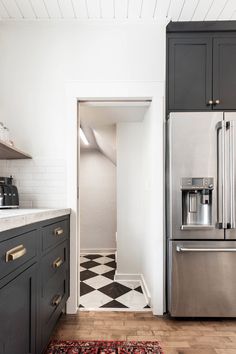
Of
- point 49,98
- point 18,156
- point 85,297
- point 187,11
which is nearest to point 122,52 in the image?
point 187,11

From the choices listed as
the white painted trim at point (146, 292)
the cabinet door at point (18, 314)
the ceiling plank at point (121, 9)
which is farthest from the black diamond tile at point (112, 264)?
the ceiling plank at point (121, 9)

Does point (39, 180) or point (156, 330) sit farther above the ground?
point (39, 180)

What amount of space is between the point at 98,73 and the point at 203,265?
1.86 m

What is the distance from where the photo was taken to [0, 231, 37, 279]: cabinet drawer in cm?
91

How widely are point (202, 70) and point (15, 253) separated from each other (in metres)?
2.04

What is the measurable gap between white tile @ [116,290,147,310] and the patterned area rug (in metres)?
0.54

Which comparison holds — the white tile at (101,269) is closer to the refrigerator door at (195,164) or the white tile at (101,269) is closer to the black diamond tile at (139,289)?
the black diamond tile at (139,289)

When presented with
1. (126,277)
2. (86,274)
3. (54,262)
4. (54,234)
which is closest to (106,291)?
(126,277)

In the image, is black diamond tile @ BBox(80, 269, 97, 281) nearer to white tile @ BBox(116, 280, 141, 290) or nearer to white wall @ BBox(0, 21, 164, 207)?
white tile @ BBox(116, 280, 141, 290)

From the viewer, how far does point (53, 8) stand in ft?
6.47

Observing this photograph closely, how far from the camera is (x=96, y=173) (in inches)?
175

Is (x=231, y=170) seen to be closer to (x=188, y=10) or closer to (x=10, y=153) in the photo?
(x=188, y=10)

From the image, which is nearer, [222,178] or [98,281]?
[222,178]

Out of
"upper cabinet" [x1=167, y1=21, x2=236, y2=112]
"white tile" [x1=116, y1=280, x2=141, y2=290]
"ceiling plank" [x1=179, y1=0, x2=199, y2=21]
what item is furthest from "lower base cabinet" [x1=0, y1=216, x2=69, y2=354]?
"ceiling plank" [x1=179, y1=0, x2=199, y2=21]
